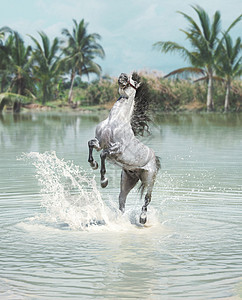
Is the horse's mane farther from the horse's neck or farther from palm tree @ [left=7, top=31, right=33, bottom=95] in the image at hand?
palm tree @ [left=7, top=31, right=33, bottom=95]

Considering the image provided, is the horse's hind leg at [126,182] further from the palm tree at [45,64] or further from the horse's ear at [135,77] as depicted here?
the palm tree at [45,64]

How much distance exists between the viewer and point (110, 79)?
183 feet

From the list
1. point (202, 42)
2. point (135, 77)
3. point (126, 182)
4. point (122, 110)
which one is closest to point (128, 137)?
point (122, 110)

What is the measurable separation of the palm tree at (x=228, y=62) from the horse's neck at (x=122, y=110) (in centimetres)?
4284

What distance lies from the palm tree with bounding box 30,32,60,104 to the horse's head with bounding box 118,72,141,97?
50797 millimetres

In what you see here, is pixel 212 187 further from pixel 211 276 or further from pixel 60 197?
pixel 211 276

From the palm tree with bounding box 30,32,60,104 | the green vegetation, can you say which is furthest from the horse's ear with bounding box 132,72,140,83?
the palm tree with bounding box 30,32,60,104

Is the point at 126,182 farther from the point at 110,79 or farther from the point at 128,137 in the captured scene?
the point at 110,79

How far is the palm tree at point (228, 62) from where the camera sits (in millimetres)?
48906

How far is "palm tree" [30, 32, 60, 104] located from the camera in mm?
57281

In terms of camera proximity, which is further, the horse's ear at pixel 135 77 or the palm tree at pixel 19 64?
the palm tree at pixel 19 64

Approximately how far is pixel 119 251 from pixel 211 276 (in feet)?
4.10

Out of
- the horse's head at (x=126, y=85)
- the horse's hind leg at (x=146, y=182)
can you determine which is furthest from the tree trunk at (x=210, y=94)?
the horse's head at (x=126, y=85)

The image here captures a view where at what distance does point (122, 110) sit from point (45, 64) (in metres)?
51.8
